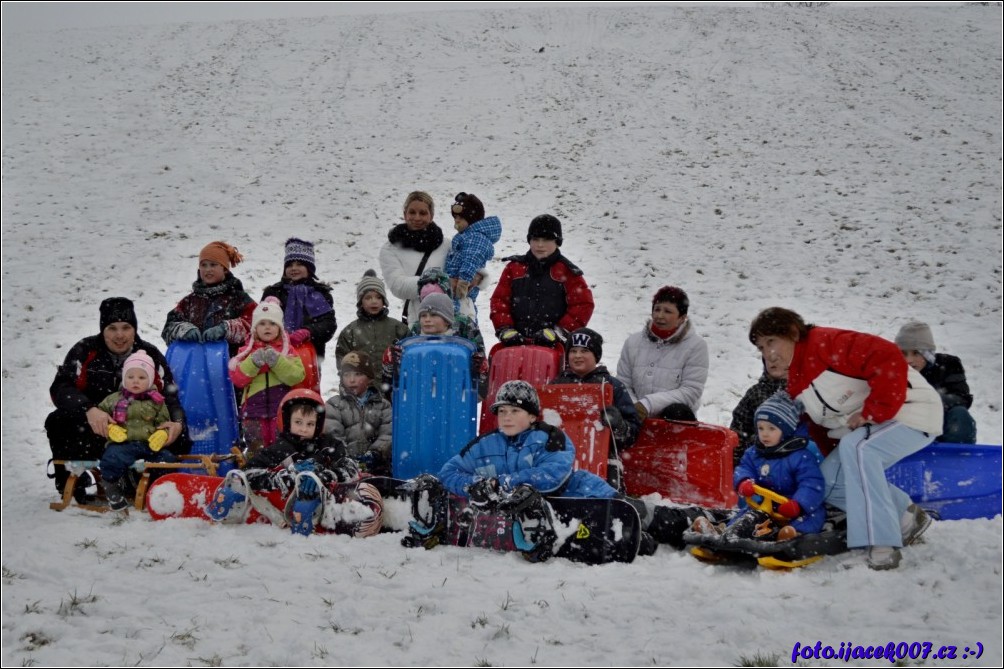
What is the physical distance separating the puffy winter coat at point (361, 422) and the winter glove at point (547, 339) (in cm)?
121

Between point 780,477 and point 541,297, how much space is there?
238cm

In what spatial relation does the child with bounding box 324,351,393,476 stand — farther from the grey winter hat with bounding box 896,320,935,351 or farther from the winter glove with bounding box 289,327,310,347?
the grey winter hat with bounding box 896,320,935,351

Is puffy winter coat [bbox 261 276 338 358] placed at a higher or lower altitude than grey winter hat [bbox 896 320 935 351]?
higher

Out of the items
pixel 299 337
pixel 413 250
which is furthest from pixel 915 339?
pixel 299 337

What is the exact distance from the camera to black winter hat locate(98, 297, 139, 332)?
609 cm

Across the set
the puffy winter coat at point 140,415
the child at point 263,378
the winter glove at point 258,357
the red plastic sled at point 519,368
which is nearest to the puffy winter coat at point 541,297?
the red plastic sled at point 519,368

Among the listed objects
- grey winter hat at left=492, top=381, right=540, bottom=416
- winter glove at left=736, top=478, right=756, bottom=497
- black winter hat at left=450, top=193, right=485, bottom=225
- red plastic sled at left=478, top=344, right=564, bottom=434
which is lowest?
winter glove at left=736, top=478, right=756, bottom=497

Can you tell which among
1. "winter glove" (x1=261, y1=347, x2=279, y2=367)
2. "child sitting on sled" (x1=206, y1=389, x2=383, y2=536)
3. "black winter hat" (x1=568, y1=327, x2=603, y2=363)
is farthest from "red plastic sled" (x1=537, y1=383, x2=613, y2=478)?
"winter glove" (x1=261, y1=347, x2=279, y2=367)

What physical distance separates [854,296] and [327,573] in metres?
10.3

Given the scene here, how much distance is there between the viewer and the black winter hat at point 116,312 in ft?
20.0

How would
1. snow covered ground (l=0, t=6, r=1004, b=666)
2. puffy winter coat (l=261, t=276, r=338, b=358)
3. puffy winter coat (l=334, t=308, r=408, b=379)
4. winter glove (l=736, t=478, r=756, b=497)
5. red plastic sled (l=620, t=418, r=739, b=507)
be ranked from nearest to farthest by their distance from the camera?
snow covered ground (l=0, t=6, r=1004, b=666) → winter glove (l=736, t=478, r=756, b=497) → red plastic sled (l=620, t=418, r=739, b=507) → puffy winter coat (l=334, t=308, r=408, b=379) → puffy winter coat (l=261, t=276, r=338, b=358)

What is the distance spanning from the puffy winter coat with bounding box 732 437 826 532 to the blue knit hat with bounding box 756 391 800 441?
0.29 ft

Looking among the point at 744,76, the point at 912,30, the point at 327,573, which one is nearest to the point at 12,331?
the point at 327,573

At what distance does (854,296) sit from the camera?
40.3ft
